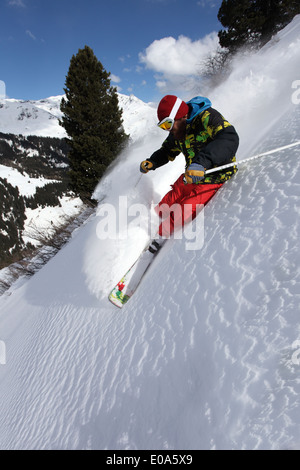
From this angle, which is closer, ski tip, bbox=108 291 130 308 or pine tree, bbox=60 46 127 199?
ski tip, bbox=108 291 130 308

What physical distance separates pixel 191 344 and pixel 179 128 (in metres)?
2.17

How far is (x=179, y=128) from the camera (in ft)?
8.54

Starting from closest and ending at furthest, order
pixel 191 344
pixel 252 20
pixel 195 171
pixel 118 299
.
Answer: pixel 191 344 → pixel 195 171 → pixel 118 299 → pixel 252 20

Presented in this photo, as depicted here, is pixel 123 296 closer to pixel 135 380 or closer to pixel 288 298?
pixel 135 380

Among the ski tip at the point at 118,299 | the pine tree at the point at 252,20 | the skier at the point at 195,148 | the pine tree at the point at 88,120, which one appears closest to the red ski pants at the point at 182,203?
the skier at the point at 195,148

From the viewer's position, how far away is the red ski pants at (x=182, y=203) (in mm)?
2711

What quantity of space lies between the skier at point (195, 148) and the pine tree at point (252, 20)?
46.7ft

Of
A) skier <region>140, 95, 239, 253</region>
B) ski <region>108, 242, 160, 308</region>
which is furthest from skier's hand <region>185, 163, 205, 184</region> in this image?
ski <region>108, 242, 160, 308</region>

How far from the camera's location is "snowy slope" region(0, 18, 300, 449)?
1270 millimetres

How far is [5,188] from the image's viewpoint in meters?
82.6
